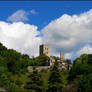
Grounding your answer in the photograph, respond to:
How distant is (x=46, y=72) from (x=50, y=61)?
13942 mm

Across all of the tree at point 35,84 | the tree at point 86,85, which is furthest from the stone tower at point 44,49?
the tree at point 86,85

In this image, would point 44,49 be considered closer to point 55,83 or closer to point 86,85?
point 55,83

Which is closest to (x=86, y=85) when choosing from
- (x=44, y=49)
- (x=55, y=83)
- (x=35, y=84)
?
(x=55, y=83)

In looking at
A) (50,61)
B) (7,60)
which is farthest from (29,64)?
(7,60)

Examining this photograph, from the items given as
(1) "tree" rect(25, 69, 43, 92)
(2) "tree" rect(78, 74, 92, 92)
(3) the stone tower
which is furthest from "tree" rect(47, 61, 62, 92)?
(3) the stone tower

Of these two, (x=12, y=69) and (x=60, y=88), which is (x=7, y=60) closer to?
(x=12, y=69)

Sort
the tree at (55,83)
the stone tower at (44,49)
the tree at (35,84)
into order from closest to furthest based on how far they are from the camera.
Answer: the tree at (35,84)
the tree at (55,83)
the stone tower at (44,49)

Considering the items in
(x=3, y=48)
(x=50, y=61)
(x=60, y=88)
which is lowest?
(x=60, y=88)

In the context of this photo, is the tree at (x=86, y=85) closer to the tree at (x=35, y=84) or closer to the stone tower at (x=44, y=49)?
the tree at (x=35, y=84)

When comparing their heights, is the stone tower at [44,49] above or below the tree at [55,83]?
above

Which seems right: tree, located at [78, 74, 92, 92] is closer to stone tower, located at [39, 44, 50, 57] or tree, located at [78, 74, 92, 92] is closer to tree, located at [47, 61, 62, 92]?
tree, located at [47, 61, 62, 92]

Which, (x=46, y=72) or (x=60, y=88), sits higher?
(x=46, y=72)

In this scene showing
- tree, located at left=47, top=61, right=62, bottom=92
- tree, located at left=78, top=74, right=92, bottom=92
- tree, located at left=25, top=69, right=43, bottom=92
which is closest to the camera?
tree, located at left=78, top=74, right=92, bottom=92

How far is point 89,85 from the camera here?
35.8 meters
